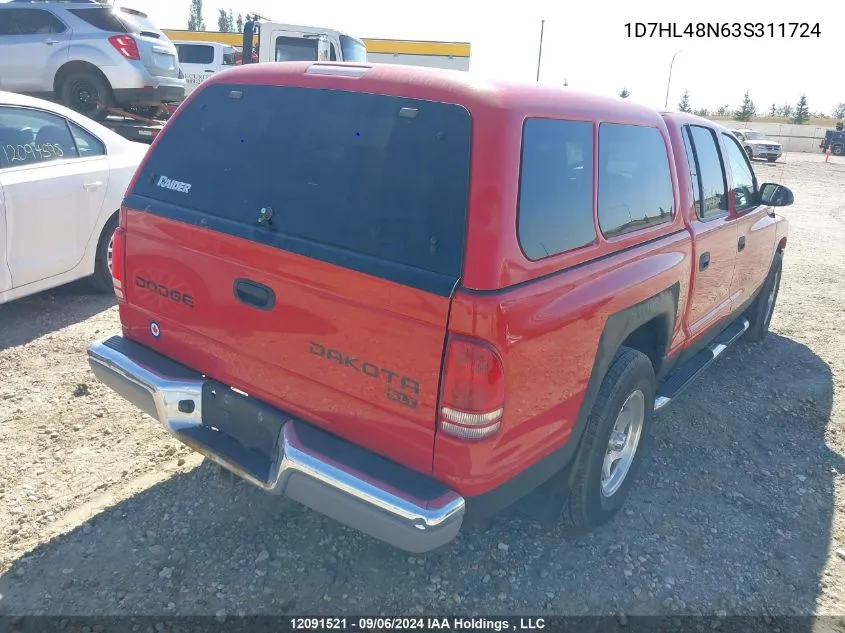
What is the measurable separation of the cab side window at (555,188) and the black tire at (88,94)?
8.94 meters

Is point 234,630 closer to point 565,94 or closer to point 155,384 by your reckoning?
point 155,384

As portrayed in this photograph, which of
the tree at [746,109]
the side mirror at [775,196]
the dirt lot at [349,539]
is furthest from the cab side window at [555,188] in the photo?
the tree at [746,109]

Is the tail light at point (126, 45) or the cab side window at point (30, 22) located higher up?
the cab side window at point (30, 22)

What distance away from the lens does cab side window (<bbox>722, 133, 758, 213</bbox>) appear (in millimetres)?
4531

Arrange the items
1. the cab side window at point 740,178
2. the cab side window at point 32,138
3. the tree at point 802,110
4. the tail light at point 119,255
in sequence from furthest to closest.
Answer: the tree at point 802,110 < the cab side window at point 32,138 < the cab side window at point 740,178 < the tail light at point 119,255

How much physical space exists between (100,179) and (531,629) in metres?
4.64

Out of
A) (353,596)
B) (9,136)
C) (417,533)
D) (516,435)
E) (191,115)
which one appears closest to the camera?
(417,533)

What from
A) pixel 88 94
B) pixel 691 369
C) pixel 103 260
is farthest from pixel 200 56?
pixel 691 369

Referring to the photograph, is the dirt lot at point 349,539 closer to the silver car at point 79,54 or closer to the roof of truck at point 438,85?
the roof of truck at point 438,85

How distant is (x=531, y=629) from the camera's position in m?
2.59

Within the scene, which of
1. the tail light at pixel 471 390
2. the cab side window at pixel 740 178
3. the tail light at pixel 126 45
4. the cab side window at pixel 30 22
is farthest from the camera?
the cab side window at pixel 30 22

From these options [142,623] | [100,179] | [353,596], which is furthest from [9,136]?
[353,596]

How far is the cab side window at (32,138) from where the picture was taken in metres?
4.66

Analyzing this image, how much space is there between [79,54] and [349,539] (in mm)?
9122
